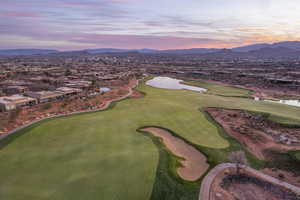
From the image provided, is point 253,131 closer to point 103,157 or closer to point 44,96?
point 103,157

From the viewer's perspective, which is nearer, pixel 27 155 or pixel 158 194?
pixel 158 194

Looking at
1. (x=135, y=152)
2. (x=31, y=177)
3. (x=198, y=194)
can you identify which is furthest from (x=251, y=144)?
(x=31, y=177)

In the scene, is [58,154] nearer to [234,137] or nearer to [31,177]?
[31,177]

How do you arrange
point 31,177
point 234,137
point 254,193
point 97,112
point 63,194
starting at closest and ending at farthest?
point 63,194
point 254,193
point 31,177
point 234,137
point 97,112

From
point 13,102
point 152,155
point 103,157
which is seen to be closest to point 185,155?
point 152,155

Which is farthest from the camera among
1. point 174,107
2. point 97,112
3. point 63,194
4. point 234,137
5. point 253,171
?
point 174,107

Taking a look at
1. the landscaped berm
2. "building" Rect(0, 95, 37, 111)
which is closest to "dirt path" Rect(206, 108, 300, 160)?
the landscaped berm

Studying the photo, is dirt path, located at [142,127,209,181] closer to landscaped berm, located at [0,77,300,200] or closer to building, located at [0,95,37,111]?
landscaped berm, located at [0,77,300,200]
